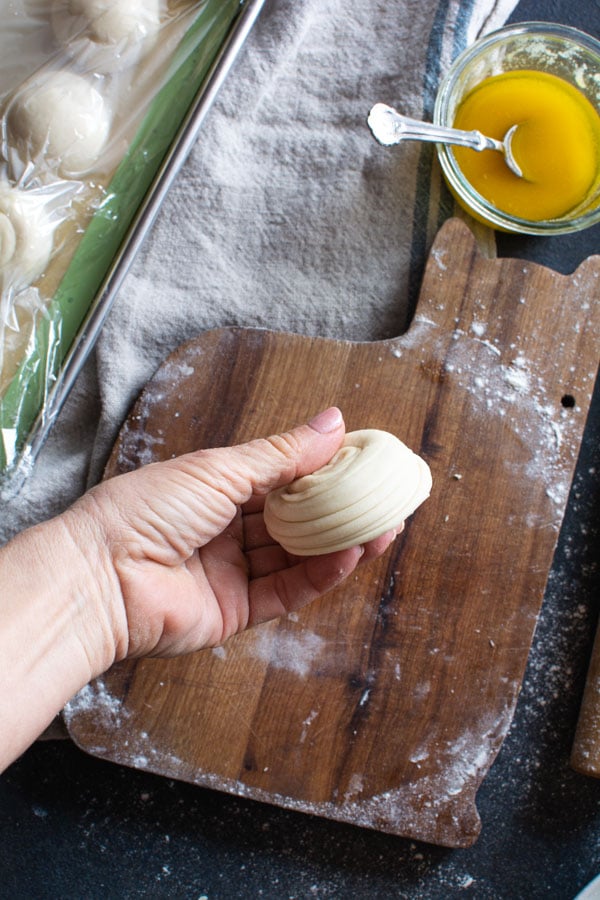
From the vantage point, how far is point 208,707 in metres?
1.19

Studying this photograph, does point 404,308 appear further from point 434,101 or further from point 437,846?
point 437,846

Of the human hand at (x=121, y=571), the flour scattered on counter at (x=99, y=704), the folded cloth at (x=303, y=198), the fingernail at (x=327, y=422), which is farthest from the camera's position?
the folded cloth at (x=303, y=198)

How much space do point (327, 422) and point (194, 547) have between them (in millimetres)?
236

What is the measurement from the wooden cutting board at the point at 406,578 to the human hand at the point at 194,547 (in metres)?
0.09

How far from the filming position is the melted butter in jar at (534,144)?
125 centimetres

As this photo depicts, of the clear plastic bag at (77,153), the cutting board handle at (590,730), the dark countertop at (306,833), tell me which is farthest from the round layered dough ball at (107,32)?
the cutting board handle at (590,730)

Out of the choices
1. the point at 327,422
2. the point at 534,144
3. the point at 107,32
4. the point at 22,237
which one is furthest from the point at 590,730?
the point at 107,32

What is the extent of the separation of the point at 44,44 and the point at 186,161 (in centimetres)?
27

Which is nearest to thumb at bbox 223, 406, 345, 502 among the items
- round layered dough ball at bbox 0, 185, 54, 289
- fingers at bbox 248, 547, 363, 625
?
fingers at bbox 248, 547, 363, 625

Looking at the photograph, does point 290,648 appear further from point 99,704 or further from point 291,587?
point 99,704

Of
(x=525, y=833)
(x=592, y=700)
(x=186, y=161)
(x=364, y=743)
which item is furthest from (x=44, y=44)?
(x=525, y=833)

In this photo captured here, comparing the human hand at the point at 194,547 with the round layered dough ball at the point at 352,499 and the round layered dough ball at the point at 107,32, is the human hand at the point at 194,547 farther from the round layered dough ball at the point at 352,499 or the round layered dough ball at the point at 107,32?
the round layered dough ball at the point at 107,32

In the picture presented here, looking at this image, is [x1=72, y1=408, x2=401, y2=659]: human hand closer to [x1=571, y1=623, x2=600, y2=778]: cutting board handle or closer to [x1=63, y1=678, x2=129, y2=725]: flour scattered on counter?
[x1=63, y1=678, x2=129, y2=725]: flour scattered on counter

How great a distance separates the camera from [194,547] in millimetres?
1042
